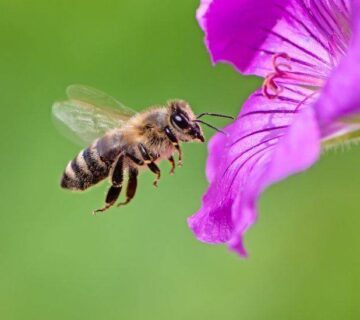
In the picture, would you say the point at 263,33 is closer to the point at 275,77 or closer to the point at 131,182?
the point at 275,77

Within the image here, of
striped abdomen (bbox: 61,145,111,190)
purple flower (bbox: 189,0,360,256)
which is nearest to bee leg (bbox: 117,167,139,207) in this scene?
striped abdomen (bbox: 61,145,111,190)

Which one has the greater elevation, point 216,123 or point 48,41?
point 48,41

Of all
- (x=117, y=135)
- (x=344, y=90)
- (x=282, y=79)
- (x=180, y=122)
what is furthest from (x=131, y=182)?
(x=344, y=90)

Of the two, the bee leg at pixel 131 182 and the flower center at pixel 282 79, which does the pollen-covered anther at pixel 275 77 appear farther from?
the bee leg at pixel 131 182

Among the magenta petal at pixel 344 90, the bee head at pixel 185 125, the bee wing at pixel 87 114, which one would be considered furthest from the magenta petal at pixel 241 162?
the bee wing at pixel 87 114

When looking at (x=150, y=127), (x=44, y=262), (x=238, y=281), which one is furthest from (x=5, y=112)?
(x=150, y=127)

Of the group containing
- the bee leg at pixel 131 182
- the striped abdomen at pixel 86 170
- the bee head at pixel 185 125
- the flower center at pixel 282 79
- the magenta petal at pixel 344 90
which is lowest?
the magenta petal at pixel 344 90

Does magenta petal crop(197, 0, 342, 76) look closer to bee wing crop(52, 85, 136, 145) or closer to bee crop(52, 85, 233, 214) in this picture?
bee crop(52, 85, 233, 214)

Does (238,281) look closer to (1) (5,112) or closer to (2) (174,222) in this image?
(2) (174,222)
